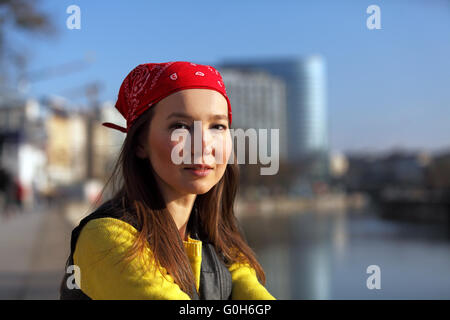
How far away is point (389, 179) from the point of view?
136750 millimetres

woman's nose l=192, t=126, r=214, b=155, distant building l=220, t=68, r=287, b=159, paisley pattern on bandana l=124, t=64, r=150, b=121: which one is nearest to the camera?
woman's nose l=192, t=126, r=214, b=155

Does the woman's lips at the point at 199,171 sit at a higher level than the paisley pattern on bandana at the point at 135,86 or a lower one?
lower

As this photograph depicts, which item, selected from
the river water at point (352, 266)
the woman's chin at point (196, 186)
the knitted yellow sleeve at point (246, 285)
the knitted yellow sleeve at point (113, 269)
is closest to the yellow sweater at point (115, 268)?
the knitted yellow sleeve at point (113, 269)

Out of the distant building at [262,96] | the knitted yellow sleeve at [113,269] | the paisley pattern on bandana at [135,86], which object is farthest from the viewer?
the distant building at [262,96]

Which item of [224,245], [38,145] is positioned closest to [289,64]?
[38,145]

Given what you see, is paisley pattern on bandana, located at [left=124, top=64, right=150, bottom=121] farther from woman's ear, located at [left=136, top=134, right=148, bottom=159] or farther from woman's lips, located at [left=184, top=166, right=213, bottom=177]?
woman's lips, located at [left=184, top=166, right=213, bottom=177]

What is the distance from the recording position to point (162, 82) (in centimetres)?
156

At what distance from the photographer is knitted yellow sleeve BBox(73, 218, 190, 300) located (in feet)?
4.51

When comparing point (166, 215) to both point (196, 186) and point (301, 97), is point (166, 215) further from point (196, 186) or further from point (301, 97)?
point (301, 97)

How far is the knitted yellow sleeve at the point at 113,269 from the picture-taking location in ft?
4.51

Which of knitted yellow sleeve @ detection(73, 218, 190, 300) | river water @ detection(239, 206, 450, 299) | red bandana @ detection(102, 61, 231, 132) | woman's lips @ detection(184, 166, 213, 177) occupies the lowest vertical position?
river water @ detection(239, 206, 450, 299)

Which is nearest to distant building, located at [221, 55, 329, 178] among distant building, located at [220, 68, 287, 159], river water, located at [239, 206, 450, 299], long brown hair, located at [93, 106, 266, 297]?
distant building, located at [220, 68, 287, 159]

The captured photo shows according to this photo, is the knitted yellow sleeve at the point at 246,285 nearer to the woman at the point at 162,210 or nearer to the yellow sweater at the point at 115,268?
the woman at the point at 162,210

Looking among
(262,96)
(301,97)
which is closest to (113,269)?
(262,96)
